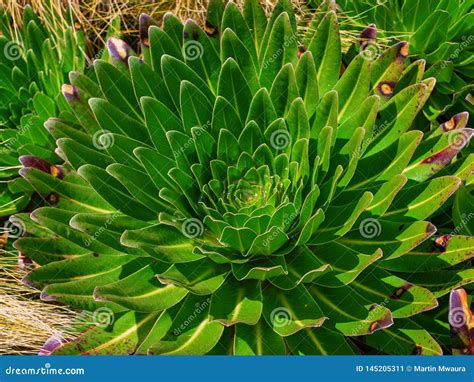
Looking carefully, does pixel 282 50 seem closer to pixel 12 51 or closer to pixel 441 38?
pixel 441 38

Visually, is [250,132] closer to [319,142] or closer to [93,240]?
[319,142]

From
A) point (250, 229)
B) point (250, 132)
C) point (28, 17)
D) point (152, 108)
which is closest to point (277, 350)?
point (250, 229)

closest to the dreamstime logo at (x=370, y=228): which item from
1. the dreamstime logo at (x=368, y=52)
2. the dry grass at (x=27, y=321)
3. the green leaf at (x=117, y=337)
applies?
the dreamstime logo at (x=368, y=52)

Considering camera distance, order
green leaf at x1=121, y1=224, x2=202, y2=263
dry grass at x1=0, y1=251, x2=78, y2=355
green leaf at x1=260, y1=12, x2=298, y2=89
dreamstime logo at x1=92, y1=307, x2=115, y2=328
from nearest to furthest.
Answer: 1. green leaf at x1=121, y1=224, x2=202, y2=263
2. dreamstime logo at x1=92, y1=307, x2=115, y2=328
3. green leaf at x1=260, y1=12, x2=298, y2=89
4. dry grass at x1=0, y1=251, x2=78, y2=355

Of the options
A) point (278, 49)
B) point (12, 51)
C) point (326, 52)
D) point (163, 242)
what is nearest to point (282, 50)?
point (278, 49)

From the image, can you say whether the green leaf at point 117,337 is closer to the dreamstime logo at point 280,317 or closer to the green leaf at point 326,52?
the dreamstime logo at point 280,317

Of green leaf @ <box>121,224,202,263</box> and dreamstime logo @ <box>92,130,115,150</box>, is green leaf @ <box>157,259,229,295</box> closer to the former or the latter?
green leaf @ <box>121,224,202,263</box>
